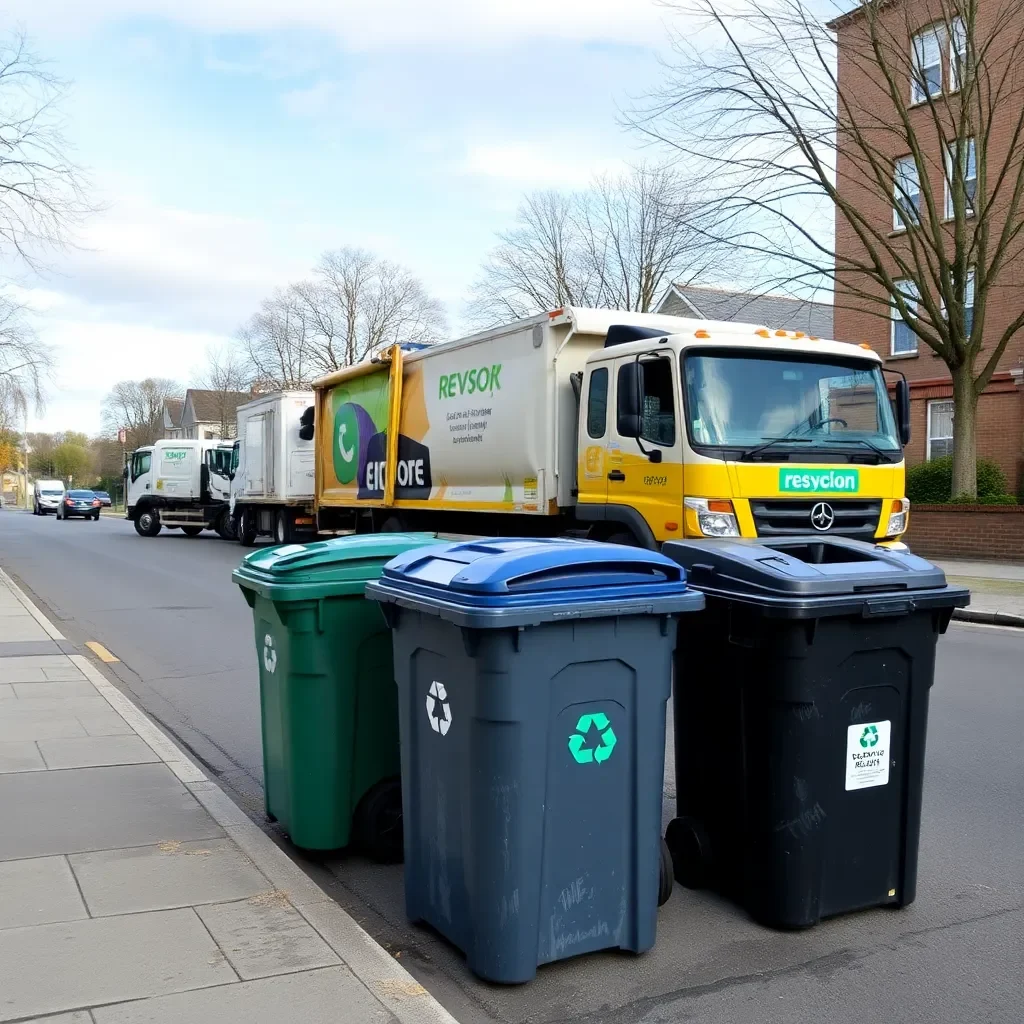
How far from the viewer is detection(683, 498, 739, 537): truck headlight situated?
29.9ft

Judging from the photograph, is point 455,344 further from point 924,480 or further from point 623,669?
point 924,480

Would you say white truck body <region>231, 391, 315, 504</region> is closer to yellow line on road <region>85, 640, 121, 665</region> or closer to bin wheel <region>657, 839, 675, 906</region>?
yellow line on road <region>85, 640, 121, 665</region>

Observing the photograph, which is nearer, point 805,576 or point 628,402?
point 805,576

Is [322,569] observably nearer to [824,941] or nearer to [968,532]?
[824,941]

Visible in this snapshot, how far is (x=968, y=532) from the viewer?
65.0ft

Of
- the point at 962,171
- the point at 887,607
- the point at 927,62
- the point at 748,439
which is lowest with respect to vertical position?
the point at 887,607

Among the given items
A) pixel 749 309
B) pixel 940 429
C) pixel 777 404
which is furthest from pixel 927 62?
pixel 777 404

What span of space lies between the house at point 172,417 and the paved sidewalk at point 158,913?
3905 inches

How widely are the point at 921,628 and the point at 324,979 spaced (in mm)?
2377

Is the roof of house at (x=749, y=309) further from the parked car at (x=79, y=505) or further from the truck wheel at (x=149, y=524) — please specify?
the parked car at (x=79, y=505)

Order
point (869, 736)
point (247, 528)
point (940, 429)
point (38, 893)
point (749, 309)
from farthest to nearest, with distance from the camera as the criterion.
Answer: point (749, 309) < point (247, 528) < point (940, 429) < point (38, 893) < point (869, 736)

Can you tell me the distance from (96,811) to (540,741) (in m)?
2.71

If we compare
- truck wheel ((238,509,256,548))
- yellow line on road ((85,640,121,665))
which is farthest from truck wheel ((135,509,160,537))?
yellow line on road ((85,640,121,665))

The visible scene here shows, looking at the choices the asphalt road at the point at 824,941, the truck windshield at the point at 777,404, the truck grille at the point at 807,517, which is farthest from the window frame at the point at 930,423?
the asphalt road at the point at 824,941
